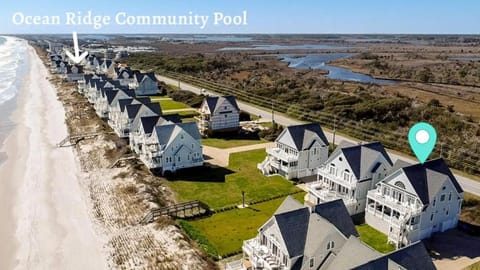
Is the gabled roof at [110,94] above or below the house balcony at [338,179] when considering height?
above

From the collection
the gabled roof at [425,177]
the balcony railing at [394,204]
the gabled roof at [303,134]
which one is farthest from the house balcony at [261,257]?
the gabled roof at [303,134]

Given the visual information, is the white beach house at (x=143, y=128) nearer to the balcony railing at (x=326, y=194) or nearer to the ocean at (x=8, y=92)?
the ocean at (x=8, y=92)

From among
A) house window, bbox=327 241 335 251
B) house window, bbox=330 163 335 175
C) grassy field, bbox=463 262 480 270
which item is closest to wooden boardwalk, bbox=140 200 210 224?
house window, bbox=330 163 335 175

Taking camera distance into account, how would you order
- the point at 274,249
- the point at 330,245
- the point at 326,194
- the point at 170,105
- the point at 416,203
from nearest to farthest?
the point at 330,245 → the point at 274,249 → the point at 416,203 → the point at 326,194 → the point at 170,105

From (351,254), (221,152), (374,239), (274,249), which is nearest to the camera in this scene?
(351,254)

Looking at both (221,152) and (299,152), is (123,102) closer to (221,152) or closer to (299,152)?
A: (221,152)

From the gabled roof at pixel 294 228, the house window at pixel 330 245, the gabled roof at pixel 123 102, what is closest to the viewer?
the house window at pixel 330 245

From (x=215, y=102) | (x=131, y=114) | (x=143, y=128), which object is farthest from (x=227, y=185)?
(x=215, y=102)
